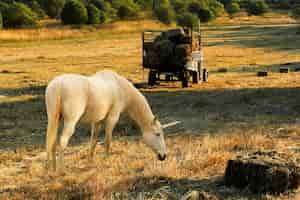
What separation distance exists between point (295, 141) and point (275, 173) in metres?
4.05

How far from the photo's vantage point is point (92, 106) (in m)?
8.75

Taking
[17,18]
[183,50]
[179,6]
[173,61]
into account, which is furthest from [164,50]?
[179,6]

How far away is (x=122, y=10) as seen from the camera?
6894cm

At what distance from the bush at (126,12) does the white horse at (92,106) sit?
196 feet

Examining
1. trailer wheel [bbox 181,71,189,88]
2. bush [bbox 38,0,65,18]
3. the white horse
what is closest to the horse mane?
the white horse

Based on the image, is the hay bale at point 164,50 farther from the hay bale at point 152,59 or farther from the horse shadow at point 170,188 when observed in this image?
the horse shadow at point 170,188

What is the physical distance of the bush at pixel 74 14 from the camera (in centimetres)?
5856

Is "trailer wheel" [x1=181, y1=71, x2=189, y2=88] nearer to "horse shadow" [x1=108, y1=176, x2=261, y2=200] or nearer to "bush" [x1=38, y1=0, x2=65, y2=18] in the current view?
"horse shadow" [x1=108, y1=176, x2=261, y2=200]

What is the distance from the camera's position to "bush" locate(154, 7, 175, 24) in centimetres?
6775

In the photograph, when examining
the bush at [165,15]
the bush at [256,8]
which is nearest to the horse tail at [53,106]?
the bush at [165,15]

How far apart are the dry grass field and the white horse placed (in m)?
0.46

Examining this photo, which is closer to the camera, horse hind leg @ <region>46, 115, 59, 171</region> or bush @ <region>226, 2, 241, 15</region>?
horse hind leg @ <region>46, 115, 59, 171</region>

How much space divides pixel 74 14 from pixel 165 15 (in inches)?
533

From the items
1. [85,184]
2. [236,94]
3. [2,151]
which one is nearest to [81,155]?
[2,151]
